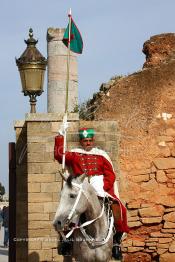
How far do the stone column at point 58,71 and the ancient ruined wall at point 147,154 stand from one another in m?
5.38

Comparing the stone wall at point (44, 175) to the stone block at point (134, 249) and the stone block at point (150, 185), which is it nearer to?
the stone block at point (150, 185)

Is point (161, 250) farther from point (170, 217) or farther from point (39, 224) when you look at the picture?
point (39, 224)

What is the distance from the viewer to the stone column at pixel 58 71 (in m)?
20.0

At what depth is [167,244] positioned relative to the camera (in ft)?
44.7

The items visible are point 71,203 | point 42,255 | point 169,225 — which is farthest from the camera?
point 169,225

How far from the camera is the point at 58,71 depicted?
20031mm

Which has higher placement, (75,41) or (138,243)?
(75,41)

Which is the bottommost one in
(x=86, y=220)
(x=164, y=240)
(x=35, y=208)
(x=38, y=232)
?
(x=164, y=240)

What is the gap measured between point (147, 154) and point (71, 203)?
5.15 metres

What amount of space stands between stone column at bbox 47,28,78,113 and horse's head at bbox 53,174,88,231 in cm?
1076

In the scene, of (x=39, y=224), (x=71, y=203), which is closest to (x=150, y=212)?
(x=39, y=224)

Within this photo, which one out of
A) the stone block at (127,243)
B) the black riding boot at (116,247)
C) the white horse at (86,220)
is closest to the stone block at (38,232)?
the stone block at (127,243)

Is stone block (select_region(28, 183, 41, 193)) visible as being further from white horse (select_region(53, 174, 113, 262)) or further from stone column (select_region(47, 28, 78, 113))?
stone column (select_region(47, 28, 78, 113))

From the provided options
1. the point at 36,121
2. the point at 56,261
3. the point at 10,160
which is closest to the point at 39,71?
the point at 36,121
